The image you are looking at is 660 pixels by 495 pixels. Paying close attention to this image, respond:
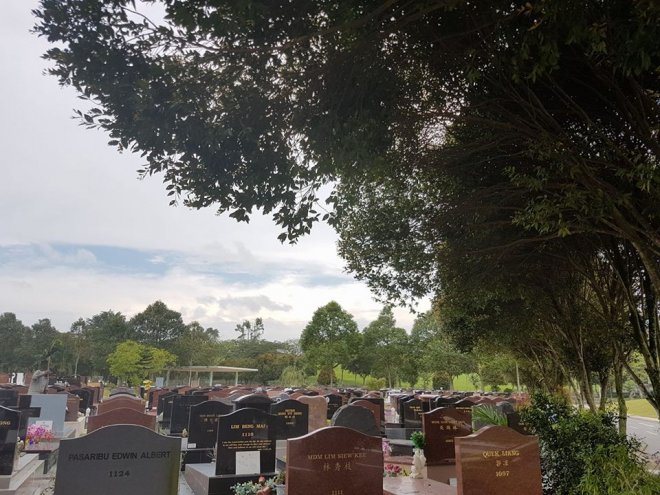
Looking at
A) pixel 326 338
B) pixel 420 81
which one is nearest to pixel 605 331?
pixel 420 81

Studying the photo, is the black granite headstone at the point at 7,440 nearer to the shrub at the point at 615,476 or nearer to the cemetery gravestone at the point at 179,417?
the cemetery gravestone at the point at 179,417

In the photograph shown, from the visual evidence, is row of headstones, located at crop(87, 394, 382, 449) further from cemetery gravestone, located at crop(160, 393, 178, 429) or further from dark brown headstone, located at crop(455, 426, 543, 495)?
dark brown headstone, located at crop(455, 426, 543, 495)

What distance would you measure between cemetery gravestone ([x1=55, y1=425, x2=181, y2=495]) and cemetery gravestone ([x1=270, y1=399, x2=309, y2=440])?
7.25 metres

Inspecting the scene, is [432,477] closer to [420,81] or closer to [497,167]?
[497,167]

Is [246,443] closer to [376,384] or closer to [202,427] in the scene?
[202,427]

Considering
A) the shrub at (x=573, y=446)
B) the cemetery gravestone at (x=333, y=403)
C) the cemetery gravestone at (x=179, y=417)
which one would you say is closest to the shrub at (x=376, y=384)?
the cemetery gravestone at (x=333, y=403)

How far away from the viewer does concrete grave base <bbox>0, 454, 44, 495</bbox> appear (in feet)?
27.9

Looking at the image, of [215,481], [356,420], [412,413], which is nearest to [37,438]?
[215,481]

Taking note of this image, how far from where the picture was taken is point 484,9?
514 cm

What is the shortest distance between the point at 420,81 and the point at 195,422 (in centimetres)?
906

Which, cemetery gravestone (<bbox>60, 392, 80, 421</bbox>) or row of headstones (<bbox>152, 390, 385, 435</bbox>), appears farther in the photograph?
cemetery gravestone (<bbox>60, 392, 80, 421</bbox>)

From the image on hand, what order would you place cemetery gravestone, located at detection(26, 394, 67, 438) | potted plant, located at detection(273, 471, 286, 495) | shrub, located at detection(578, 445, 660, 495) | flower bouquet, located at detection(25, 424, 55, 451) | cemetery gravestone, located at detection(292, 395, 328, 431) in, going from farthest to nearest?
cemetery gravestone, located at detection(292, 395, 328, 431) → cemetery gravestone, located at detection(26, 394, 67, 438) → flower bouquet, located at detection(25, 424, 55, 451) → potted plant, located at detection(273, 471, 286, 495) → shrub, located at detection(578, 445, 660, 495)

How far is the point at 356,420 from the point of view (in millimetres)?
10898

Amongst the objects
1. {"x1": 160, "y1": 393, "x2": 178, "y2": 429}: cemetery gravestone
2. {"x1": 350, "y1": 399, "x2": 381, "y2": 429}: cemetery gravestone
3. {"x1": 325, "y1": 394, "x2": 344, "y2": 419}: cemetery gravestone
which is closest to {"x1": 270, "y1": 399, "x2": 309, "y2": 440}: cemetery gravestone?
{"x1": 350, "y1": 399, "x2": 381, "y2": 429}: cemetery gravestone
